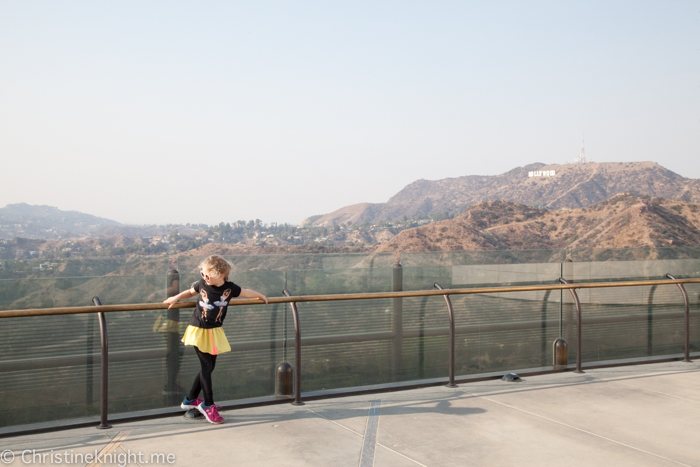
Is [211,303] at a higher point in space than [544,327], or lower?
higher

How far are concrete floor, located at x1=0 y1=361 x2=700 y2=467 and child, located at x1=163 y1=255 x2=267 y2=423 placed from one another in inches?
12.2

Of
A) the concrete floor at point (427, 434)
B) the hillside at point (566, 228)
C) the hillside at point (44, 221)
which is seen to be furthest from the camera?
the hillside at point (44, 221)

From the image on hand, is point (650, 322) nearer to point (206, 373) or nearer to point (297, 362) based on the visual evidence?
point (297, 362)

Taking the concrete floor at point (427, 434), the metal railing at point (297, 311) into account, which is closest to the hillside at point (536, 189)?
the metal railing at point (297, 311)

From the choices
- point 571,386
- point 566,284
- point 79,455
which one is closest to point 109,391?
point 79,455

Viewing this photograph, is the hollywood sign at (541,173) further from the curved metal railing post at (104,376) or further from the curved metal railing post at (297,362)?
the curved metal railing post at (104,376)

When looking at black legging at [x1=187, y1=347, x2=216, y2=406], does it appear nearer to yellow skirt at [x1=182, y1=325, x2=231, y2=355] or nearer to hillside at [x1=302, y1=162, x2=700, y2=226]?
yellow skirt at [x1=182, y1=325, x2=231, y2=355]

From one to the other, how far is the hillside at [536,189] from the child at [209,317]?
4684 inches

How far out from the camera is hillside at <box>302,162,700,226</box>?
444ft

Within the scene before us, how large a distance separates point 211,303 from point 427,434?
6.51ft

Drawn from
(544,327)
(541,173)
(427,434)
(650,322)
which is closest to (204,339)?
(427,434)

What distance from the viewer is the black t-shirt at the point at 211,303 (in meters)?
5.26

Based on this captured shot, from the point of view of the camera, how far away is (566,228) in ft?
216

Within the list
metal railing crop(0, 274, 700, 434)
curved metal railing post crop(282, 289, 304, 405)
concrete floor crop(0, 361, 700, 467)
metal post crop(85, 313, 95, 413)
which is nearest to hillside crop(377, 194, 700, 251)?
metal railing crop(0, 274, 700, 434)
